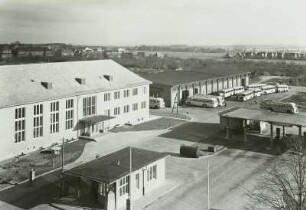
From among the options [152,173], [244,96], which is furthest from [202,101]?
[152,173]

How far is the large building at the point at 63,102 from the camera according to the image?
114 ft

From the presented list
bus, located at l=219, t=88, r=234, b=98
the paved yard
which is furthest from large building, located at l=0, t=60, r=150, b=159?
bus, located at l=219, t=88, r=234, b=98

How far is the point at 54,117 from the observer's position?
38.2 meters

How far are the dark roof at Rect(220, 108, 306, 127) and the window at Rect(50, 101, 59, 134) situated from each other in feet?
61.0

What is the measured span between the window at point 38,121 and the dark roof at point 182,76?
29.9 meters

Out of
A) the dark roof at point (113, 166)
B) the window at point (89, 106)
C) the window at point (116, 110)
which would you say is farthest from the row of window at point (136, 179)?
the window at point (116, 110)

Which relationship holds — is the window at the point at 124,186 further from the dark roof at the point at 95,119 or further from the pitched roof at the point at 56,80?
the dark roof at the point at 95,119

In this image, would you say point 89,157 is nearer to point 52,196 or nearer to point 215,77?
point 52,196

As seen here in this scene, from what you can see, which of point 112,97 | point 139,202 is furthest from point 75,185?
point 112,97

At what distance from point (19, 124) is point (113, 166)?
13761 millimetres

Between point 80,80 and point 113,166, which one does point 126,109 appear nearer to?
point 80,80

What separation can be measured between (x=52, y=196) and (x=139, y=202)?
6.13 metres

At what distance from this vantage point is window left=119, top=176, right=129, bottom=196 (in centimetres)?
2455

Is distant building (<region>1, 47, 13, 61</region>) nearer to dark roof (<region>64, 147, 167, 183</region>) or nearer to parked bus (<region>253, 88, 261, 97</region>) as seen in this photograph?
parked bus (<region>253, 88, 261, 97</region>)
